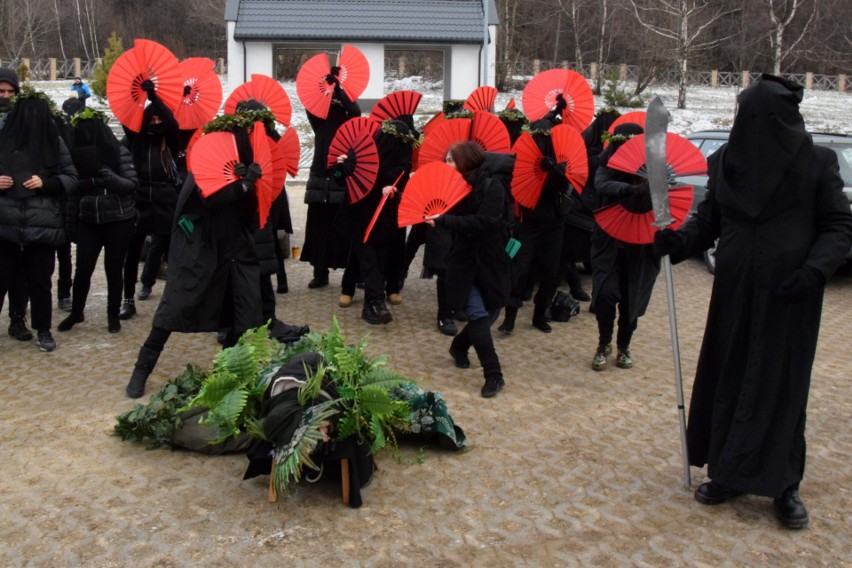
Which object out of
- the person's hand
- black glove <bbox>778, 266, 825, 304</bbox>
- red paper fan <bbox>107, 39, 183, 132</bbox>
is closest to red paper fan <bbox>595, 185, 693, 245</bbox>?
black glove <bbox>778, 266, 825, 304</bbox>

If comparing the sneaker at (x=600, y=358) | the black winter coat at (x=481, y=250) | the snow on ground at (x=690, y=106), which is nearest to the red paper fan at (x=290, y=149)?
the black winter coat at (x=481, y=250)

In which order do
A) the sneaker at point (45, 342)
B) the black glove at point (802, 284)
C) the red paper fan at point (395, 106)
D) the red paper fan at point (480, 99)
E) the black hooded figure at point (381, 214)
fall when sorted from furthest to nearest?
the red paper fan at point (480, 99), the red paper fan at point (395, 106), the black hooded figure at point (381, 214), the sneaker at point (45, 342), the black glove at point (802, 284)

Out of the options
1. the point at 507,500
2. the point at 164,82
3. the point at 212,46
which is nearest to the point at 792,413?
the point at 507,500

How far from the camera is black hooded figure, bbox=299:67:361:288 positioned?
29.8 feet

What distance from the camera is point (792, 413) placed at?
438 centimetres

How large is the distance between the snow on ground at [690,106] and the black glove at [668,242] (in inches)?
739

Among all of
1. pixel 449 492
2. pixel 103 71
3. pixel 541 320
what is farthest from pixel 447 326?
pixel 103 71

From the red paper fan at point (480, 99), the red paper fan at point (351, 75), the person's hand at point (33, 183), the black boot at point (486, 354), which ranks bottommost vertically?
the black boot at point (486, 354)

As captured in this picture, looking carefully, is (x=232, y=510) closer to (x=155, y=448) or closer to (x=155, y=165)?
(x=155, y=448)

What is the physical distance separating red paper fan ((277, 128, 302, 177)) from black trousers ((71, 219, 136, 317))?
57.5 inches

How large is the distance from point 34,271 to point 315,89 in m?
3.31

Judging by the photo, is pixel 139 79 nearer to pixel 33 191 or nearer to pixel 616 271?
pixel 33 191

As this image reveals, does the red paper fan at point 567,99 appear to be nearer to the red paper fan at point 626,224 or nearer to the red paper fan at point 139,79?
the red paper fan at point 626,224

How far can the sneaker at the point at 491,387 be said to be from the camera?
6.41 m
